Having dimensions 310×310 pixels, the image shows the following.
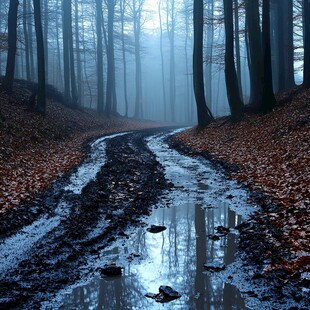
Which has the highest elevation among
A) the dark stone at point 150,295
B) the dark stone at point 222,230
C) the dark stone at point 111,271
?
the dark stone at point 222,230

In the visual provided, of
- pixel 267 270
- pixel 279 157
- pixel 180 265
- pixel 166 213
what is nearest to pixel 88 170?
pixel 166 213

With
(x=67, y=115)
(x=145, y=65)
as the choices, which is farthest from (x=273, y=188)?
(x=145, y=65)

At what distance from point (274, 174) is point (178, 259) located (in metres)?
4.91

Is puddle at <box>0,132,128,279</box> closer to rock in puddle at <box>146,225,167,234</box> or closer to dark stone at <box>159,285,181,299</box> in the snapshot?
rock in puddle at <box>146,225,167,234</box>

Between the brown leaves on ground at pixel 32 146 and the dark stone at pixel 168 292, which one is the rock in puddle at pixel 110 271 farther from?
the brown leaves on ground at pixel 32 146

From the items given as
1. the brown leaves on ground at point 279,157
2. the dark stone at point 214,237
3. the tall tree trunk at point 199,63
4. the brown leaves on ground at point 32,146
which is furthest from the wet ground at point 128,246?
the tall tree trunk at point 199,63

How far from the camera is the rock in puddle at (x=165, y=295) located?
152 inches

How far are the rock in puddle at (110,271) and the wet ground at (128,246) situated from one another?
61 millimetres

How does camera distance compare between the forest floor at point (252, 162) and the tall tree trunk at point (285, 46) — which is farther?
the tall tree trunk at point (285, 46)

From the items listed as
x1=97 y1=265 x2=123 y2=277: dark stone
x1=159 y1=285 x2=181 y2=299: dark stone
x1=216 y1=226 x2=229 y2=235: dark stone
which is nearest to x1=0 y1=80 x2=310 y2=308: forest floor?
x1=216 y1=226 x2=229 y2=235: dark stone

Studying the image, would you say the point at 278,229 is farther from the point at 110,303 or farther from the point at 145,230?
the point at 110,303

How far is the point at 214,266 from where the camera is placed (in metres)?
4.61

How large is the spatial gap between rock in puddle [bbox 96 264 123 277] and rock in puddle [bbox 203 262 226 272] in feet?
3.57

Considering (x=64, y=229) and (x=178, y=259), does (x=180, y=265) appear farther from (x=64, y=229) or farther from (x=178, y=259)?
(x=64, y=229)
